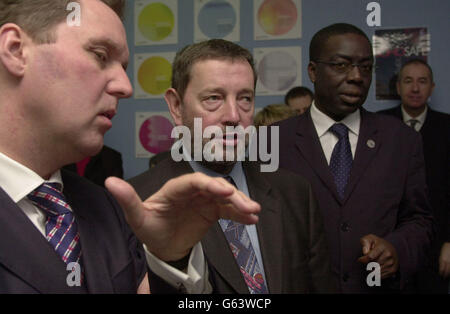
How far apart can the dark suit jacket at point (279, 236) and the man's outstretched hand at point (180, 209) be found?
273 millimetres

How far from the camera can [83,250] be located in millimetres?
727

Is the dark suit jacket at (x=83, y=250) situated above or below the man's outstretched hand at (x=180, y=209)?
below

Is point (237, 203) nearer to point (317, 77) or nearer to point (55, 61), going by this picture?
point (55, 61)

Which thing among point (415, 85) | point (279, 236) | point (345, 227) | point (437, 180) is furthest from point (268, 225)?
point (415, 85)

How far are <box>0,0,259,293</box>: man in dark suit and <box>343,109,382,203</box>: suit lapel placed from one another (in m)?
0.75

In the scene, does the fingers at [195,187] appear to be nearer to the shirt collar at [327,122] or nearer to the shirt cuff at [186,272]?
the shirt cuff at [186,272]

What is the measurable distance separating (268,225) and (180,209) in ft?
1.54

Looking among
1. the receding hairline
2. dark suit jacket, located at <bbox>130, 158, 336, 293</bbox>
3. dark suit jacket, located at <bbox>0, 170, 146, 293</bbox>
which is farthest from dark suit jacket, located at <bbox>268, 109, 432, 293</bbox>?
the receding hairline

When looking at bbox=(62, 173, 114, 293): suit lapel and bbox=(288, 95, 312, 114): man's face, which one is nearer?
bbox=(62, 173, 114, 293): suit lapel

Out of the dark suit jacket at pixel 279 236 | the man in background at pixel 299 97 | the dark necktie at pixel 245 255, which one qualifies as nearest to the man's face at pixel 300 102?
the man in background at pixel 299 97

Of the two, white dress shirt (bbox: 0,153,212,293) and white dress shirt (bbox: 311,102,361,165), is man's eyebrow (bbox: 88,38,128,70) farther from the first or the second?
white dress shirt (bbox: 311,102,361,165)

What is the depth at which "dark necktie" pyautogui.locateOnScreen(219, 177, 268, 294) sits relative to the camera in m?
0.94

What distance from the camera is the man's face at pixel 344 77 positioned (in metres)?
1.31

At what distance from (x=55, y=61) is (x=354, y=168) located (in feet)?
3.03
